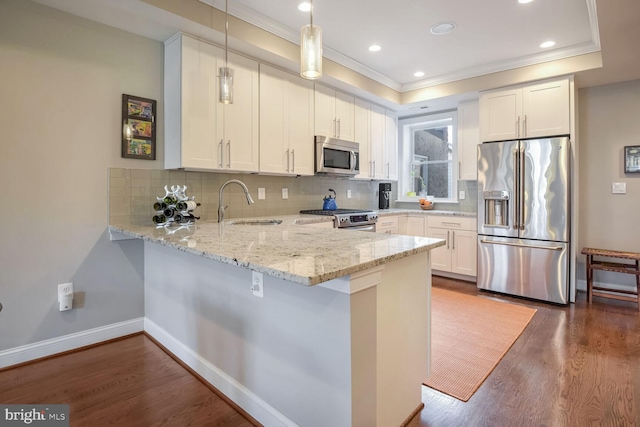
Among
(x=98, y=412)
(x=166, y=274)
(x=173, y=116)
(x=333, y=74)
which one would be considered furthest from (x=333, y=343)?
(x=333, y=74)

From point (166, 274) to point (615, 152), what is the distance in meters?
4.57

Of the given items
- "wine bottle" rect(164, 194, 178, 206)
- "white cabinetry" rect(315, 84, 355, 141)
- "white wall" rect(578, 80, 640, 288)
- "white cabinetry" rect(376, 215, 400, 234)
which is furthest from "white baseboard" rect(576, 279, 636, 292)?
"wine bottle" rect(164, 194, 178, 206)

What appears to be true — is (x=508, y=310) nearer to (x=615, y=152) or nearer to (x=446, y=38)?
(x=615, y=152)

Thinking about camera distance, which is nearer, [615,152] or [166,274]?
[166,274]

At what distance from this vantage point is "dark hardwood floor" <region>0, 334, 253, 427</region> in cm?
169

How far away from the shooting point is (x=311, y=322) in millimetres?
1373

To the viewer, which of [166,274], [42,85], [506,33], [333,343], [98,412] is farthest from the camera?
[506,33]

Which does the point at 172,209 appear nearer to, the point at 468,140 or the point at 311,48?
the point at 311,48

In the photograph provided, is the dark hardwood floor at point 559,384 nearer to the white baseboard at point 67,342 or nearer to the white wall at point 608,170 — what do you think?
the white wall at point 608,170

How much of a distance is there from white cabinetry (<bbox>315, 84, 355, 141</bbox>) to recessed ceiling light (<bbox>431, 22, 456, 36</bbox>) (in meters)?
1.25

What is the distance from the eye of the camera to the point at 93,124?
245 cm

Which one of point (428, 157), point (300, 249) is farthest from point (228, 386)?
point (428, 157)

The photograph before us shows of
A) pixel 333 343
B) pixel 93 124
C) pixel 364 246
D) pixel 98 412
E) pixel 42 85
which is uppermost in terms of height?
pixel 42 85

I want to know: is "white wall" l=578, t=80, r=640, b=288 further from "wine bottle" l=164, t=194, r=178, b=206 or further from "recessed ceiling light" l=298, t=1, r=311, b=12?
"wine bottle" l=164, t=194, r=178, b=206
